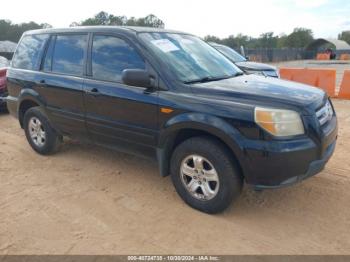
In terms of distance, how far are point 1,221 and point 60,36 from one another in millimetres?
2581

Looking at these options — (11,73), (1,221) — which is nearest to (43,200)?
(1,221)

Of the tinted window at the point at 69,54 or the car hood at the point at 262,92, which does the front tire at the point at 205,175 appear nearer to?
the car hood at the point at 262,92

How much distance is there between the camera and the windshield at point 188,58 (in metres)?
3.85

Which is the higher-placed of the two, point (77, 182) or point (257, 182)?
point (257, 182)

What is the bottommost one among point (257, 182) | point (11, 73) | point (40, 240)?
point (40, 240)

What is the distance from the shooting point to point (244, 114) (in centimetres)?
322

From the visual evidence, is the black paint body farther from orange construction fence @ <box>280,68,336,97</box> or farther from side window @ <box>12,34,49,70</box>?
orange construction fence @ <box>280,68,336,97</box>

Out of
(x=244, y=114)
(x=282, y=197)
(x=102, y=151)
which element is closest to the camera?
(x=244, y=114)

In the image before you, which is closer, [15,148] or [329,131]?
[329,131]

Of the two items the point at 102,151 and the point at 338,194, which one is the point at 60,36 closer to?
the point at 102,151

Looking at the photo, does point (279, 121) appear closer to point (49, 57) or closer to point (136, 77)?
point (136, 77)

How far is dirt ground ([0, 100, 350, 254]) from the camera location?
3129mm

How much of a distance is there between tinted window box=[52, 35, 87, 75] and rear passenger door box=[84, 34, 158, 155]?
20 cm

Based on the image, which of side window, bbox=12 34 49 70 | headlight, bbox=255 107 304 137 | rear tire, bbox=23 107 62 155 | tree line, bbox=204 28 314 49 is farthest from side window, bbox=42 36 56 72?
tree line, bbox=204 28 314 49
